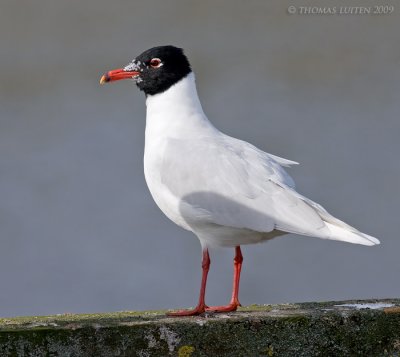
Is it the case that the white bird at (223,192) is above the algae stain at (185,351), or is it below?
above

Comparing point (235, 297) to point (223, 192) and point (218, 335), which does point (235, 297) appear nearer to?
point (223, 192)

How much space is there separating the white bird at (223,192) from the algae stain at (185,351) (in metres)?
0.82

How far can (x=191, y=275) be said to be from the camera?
10383 millimetres

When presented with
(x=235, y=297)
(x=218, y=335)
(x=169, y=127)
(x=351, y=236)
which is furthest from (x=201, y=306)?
(x=169, y=127)

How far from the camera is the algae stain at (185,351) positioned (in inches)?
166

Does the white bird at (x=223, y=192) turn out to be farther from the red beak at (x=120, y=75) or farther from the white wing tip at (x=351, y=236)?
the red beak at (x=120, y=75)

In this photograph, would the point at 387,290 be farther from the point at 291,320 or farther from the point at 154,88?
the point at 291,320

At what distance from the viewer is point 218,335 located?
14.1 feet

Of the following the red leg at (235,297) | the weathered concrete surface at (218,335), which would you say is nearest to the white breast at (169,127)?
the red leg at (235,297)

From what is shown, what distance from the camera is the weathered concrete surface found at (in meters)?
4.14

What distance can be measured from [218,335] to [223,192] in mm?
1313

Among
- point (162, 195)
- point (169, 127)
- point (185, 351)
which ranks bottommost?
point (185, 351)

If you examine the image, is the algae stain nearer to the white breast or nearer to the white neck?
the white breast

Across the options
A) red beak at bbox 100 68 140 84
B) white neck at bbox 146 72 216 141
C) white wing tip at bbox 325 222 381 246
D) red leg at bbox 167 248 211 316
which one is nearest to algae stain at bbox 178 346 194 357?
red leg at bbox 167 248 211 316
